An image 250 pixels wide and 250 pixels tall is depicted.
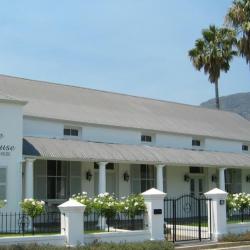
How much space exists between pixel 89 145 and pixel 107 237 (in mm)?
9490

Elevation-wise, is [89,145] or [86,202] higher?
[89,145]

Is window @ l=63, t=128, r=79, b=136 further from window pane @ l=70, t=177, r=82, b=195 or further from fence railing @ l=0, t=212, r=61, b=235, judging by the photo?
fence railing @ l=0, t=212, r=61, b=235

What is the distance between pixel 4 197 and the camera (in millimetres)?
21781

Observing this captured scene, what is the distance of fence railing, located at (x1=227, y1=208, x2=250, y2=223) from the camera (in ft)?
74.3

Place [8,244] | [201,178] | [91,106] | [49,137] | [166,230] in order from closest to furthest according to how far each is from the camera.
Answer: [8,244], [166,230], [49,137], [91,106], [201,178]

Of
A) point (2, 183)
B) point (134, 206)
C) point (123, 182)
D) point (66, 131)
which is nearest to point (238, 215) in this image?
point (123, 182)

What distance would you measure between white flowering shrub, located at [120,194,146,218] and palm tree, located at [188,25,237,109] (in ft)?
91.6

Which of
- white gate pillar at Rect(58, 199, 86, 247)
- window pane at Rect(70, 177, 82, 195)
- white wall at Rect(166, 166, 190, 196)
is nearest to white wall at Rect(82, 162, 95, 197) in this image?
window pane at Rect(70, 177, 82, 195)

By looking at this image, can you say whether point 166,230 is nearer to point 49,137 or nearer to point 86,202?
point 86,202

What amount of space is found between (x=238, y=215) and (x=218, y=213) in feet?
12.4

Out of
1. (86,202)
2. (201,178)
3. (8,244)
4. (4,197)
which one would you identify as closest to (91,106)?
(201,178)

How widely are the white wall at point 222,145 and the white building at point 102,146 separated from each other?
61mm

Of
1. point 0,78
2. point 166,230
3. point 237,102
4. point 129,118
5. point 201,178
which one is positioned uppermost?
point 237,102

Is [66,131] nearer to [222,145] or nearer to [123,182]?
[123,182]
